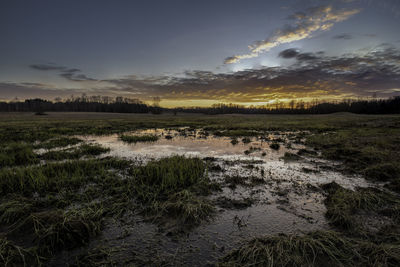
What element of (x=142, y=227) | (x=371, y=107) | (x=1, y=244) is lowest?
(x=142, y=227)

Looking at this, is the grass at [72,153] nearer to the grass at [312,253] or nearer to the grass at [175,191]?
the grass at [175,191]

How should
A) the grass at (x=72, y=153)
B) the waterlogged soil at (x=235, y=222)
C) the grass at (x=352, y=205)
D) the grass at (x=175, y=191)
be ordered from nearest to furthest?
the waterlogged soil at (x=235, y=222) < the grass at (x=352, y=205) < the grass at (x=175, y=191) < the grass at (x=72, y=153)

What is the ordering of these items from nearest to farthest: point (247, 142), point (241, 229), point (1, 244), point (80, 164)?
point (1, 244), point (241, 229), point (80, 164), point (247, 142)

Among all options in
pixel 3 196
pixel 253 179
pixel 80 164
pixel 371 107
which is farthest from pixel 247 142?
pixel 371 107

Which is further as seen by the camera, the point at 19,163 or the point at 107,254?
the point at 19,163

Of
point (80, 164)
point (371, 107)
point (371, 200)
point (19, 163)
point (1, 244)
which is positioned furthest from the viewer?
Answer: point (371, 107)

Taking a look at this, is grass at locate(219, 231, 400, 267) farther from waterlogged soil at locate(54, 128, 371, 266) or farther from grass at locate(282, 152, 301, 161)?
grass at locate(282, 152, 301, 161)

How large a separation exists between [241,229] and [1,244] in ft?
15.5

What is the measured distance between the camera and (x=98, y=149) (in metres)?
12.5

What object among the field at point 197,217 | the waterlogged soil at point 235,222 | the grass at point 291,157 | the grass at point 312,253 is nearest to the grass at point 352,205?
the field at point 197,217

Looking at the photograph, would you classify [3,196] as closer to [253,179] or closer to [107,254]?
[107,254]

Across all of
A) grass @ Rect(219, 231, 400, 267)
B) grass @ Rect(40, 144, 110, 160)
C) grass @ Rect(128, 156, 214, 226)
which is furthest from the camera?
grass @ Rect(40, 144, 110, 160)

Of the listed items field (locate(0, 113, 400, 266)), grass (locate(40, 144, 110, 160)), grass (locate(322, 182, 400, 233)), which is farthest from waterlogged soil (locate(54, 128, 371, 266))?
grass (locate(40, 144, 110, 160))

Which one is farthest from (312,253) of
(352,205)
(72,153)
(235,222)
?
(72,153)
